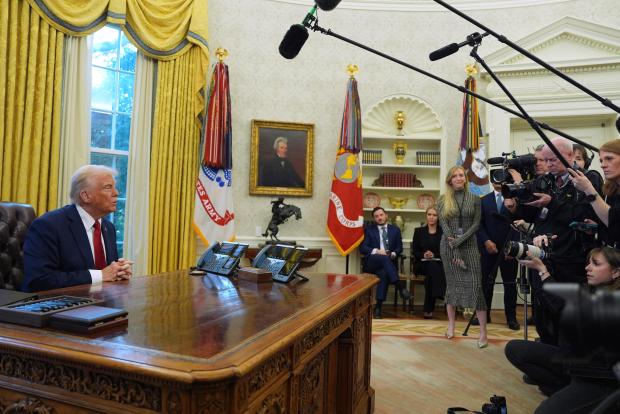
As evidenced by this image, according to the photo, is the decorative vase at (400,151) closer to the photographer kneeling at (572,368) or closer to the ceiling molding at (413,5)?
the ceiling molding at (413,5)

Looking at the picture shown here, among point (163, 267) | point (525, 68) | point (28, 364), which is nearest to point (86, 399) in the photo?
point (28, 364)

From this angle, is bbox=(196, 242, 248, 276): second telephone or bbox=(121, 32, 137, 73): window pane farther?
bbox=(121, 32, 137, 73): window pane

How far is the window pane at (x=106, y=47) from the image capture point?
4.92m

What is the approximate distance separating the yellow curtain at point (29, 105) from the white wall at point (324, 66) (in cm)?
211

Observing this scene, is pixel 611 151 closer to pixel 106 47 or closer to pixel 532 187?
pixel 532 187

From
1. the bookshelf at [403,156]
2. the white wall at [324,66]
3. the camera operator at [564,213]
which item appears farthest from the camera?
the bookshelf at [403,156]

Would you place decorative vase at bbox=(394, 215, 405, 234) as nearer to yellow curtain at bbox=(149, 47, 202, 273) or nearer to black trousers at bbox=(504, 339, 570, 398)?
yellow curtain at bbox=(149, 47, 202, 273)

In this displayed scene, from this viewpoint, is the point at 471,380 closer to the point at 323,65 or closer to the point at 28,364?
the point at 28,364

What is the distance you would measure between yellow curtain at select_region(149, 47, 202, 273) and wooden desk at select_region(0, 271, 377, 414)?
3.52 m

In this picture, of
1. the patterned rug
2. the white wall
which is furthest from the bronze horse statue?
the patterned rug

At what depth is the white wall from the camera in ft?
19.3

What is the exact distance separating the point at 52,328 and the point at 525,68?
587cm

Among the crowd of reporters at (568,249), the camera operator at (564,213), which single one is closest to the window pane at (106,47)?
the crowd of reporters at (568,249)

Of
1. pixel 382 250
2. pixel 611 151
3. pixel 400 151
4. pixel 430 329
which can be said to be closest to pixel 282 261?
pixel 611 151
